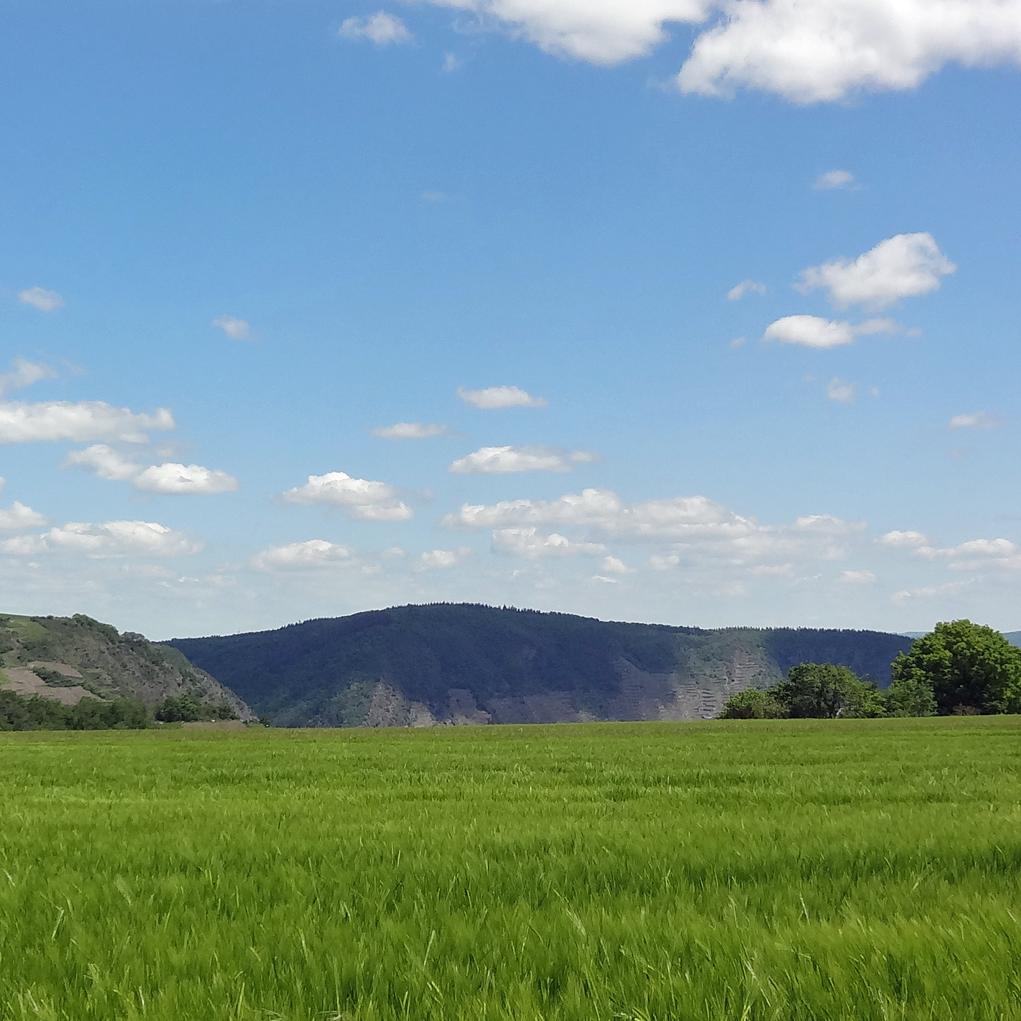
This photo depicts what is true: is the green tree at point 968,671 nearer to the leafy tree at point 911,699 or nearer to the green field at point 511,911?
the leafy tree at point 911,699

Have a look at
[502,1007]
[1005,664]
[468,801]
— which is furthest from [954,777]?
[1005,664]

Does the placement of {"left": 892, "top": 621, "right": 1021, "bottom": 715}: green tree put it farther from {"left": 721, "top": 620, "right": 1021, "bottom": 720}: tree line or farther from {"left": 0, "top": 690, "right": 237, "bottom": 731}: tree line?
{"left": 0, "top": 690, "right": 237, "bottom": 731}: tree line

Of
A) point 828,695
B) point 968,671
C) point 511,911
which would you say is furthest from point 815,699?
point 511,911

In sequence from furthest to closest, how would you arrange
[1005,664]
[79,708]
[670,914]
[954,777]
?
[79,708] → [1005,664] → [954,777] → [670,914]

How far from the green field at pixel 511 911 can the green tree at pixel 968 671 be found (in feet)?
432

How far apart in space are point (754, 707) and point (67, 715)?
12625 cm

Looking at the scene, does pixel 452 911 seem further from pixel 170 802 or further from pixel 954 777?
pixel 954 777

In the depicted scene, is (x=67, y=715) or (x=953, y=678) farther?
(x=67, y=715)

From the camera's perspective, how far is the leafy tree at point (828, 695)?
144900mm

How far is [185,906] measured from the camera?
20.3ft

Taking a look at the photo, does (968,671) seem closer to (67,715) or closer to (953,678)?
(953,678)

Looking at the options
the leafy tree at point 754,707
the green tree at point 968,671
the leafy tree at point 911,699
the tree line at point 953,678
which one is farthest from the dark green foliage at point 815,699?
the green tree at point 968,671

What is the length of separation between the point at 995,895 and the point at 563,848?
11.6ft

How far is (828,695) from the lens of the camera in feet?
489
